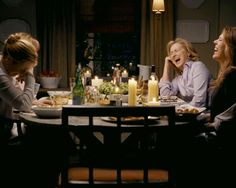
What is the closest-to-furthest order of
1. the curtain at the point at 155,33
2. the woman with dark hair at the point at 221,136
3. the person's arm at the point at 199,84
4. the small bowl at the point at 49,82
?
the woman with dark hair at the point at 221,136
the person's arm at the point at 199,84
the small bowl at the point at 49,82
the curtain at the point at 155,33

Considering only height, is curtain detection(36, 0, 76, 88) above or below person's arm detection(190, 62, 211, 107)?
above

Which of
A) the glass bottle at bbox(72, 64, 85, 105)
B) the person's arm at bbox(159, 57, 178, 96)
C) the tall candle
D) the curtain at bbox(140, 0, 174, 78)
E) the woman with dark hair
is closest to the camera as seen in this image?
the woman with dark hair

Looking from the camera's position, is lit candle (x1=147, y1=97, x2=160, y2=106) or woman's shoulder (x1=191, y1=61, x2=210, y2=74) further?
woman's shoulder (x1=191, y1=61, x2=210, y2=74)

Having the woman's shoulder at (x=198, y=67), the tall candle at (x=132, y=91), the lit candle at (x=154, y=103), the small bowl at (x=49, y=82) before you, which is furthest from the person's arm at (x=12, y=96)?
the small bowl at (x=49, y=82)

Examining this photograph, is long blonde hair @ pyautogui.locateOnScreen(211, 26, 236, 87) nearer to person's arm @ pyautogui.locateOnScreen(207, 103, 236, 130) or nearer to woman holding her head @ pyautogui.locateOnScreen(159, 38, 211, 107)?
person's arm @ pyautogui.locateOnScreen(207, 103, 236, 130)

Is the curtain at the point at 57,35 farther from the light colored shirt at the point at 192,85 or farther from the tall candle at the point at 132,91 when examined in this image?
the tall candle at the point at 132,91

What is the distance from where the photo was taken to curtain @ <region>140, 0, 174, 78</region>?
5777 mm

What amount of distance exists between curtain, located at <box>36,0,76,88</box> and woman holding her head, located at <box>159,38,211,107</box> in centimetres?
204

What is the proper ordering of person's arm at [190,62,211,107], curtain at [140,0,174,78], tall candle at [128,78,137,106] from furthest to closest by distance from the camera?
curtain at [140,0,174,78], person's arm at [190,62,211,107], tall candle at [128,78,137,106]

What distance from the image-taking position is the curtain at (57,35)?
582cm

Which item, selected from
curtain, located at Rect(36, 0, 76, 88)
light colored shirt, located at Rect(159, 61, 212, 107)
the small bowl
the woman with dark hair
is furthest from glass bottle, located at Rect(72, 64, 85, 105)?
curtain, located at Rect(36, 0, 76, 88)

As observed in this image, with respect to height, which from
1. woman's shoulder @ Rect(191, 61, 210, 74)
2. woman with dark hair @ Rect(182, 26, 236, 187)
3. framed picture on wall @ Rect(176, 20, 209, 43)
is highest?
framed picture on wall @ Rect(176, 20, 209, 43)

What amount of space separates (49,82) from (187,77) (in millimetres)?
2230

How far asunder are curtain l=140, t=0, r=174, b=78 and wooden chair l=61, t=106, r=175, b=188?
11.9 ft
